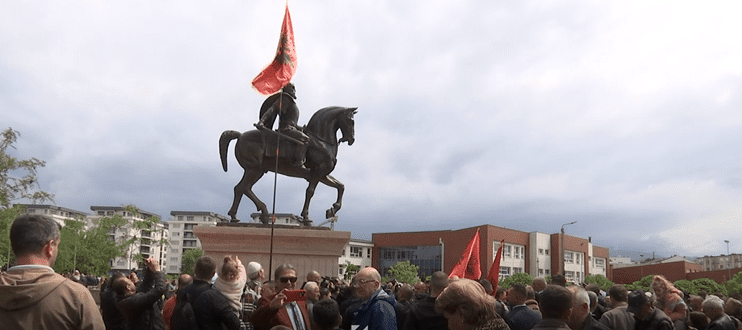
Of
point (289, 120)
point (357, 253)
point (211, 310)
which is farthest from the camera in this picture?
point (357, 253)

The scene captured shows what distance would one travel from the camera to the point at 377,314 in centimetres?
504

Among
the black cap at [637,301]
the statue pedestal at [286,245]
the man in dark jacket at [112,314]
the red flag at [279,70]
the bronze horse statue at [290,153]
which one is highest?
the red flag at [279,70]

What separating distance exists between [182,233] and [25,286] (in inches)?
6666

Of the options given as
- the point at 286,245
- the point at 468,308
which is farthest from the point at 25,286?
the point at 286,245

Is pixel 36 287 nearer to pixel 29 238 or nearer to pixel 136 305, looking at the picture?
pixel 29 238

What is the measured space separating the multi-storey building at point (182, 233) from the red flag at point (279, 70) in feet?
496

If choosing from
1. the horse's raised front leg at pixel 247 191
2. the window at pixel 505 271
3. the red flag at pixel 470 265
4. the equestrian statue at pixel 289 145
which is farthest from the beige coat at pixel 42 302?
the window at pixel 505 271

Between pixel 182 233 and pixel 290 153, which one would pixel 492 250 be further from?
pixel 182 233

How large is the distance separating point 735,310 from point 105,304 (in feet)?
25.7

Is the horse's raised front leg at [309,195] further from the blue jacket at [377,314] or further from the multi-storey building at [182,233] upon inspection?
the multi-storey building at [182,233]

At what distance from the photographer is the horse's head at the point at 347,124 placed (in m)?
15.4

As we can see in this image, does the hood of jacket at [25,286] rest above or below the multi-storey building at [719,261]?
below

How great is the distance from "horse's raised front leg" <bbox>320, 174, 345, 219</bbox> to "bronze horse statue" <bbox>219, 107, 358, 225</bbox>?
0.09 feet

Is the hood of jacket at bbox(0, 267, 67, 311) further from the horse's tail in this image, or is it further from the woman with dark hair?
the horse's tail
